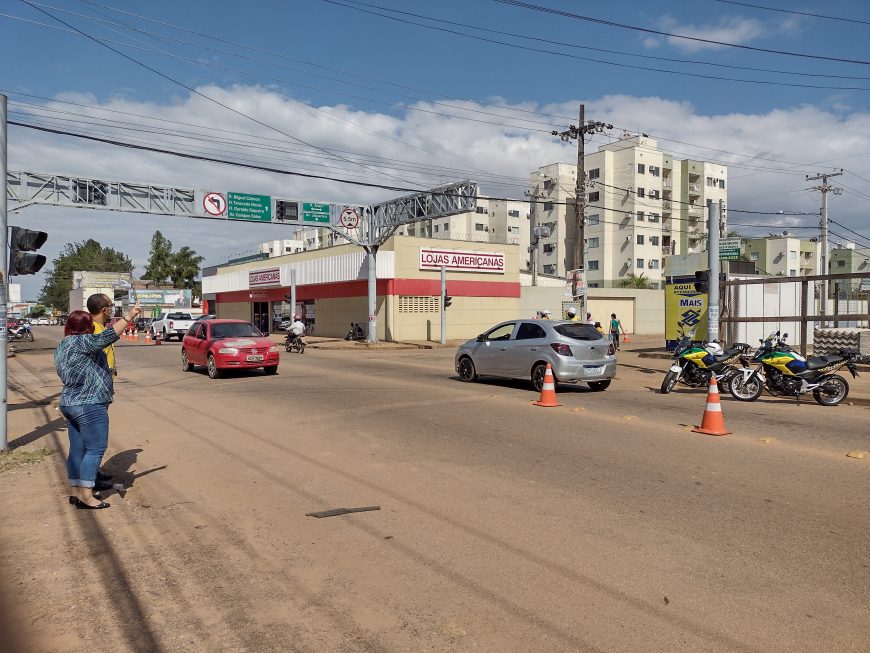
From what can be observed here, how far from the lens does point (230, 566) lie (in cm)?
455

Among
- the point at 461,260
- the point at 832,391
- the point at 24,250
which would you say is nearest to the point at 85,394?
the point at 24,250

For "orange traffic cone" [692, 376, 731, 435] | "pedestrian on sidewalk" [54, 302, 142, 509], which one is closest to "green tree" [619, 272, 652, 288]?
"orange traffic cone" [692, 376, 731, 435]

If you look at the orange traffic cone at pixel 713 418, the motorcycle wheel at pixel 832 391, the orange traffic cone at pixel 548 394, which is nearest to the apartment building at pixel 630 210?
the motorcycle wheel at pixel 832 391

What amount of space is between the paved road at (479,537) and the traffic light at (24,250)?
235 centimetres

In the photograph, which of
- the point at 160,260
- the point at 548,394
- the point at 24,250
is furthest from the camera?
the point at 160,260

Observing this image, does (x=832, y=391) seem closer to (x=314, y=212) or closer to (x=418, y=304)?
(x=314, y=212)

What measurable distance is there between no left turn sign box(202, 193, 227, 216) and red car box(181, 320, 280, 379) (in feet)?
41.9

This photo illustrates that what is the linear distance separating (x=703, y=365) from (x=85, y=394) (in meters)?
11.8

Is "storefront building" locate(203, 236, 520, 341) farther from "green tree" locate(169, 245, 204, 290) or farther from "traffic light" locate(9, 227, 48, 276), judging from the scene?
"green tree" locate(169, 245, 204, 290)

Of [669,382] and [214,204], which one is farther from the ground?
[214,204]

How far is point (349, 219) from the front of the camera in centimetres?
3412

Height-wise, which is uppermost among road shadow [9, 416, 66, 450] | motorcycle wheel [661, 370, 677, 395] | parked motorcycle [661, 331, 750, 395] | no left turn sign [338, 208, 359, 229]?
no left turn sign [338, 208, 359, 229]

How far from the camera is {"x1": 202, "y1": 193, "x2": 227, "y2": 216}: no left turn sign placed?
98.3 feet

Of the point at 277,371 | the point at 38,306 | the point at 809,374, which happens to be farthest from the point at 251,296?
the point at 38,306
